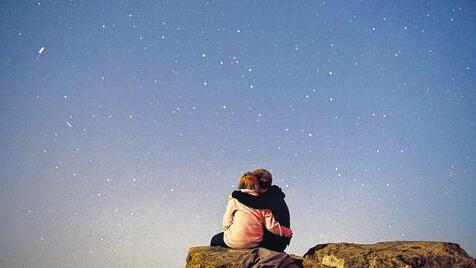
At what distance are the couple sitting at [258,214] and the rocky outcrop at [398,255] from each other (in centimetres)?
92

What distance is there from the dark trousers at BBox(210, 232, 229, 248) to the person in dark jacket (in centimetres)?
97

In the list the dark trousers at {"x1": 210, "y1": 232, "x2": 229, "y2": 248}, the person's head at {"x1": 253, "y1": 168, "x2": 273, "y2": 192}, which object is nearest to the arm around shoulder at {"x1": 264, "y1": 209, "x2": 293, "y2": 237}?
the person's head at {"x1": 253, "y1": 168, "x2": 273, "y2": 192}

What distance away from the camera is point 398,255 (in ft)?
22.1

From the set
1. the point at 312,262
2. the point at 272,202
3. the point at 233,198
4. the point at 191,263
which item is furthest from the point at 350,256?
the point at 191,263

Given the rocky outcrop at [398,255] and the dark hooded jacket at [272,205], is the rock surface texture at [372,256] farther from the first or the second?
the dark hooded jacket at [272,205]

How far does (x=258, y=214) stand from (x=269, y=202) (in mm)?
262

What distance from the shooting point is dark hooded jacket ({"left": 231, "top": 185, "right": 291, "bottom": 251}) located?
22.2 feet

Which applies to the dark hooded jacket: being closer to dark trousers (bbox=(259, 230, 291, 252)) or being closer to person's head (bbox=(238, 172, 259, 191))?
dark trousers (bbox=(259, 230, 291, 252))

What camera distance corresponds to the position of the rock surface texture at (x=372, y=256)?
6656mm

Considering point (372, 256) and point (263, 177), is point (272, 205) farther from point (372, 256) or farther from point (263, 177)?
point (372, 256)

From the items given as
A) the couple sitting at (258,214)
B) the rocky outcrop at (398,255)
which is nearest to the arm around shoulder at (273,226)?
the couple sitting at (258,214)

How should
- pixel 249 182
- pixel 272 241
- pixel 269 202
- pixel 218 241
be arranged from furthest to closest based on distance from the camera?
1. pixel 218 241
2. pixel 272 241
3. pixel 269 202
4. pixel 249 182

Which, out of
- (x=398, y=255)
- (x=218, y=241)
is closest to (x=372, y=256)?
(x=398, y=255)

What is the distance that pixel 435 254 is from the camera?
6734 mm
